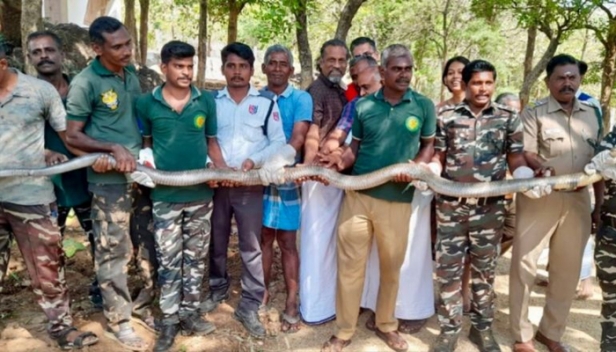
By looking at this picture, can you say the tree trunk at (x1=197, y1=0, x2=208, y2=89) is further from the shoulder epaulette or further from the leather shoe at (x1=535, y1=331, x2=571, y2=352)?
the leather shoe at (x1=535, y1=331, x2=571, y2=352)

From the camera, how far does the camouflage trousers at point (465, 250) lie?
372 cm

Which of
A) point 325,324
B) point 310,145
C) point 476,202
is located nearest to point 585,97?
point 476,202

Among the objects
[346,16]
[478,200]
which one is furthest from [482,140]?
[346,16]

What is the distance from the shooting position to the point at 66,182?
3.96m

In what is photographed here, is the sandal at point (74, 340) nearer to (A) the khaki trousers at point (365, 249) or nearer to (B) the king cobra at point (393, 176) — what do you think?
(B) the king cobra at point (393, 176)

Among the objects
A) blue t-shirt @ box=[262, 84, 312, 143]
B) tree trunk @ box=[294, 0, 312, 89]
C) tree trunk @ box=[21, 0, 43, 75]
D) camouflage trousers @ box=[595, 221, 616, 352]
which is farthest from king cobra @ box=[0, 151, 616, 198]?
tree trunk @ box=[294, 0, 312, 89]

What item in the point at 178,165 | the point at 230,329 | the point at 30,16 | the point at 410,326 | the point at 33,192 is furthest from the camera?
the point at 30,16

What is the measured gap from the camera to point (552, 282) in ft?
13.0

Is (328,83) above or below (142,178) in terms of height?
above

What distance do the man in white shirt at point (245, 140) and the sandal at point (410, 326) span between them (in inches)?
50.0

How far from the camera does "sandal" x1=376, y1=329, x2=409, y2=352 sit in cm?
404

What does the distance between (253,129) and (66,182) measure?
160 cm

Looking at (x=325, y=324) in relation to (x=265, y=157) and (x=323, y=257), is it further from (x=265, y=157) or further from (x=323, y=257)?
(x=265, y=157)

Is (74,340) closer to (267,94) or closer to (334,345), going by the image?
(334,345)
